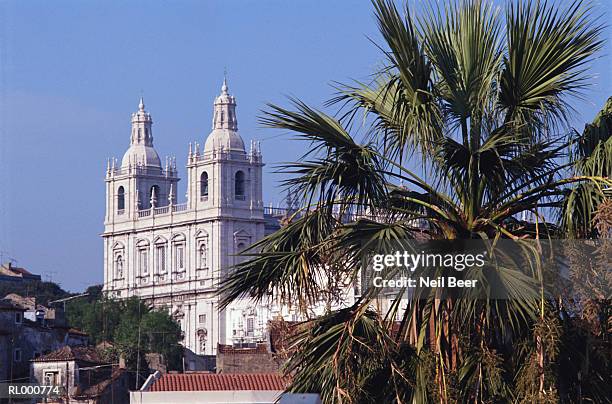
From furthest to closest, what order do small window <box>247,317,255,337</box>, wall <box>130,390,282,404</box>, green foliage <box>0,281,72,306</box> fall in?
1. green foliage <box>0,281,72,306</box>
2. small window <box>247,317,255,337</box>
3. wall <box>130,390,282,404</box>

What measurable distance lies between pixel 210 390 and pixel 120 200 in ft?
328

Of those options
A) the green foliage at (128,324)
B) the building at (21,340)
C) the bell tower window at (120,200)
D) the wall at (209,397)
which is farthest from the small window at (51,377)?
the bell tower window at (120,200)

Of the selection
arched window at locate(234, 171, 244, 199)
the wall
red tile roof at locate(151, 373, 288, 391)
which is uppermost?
arched window at locate(234, 171, 244, 199)

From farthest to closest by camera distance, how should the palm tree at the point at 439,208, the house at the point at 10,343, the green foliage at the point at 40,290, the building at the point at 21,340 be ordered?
the green foliage at the point at 40,290 → the building at the point at 21,340 → the house at the point at 10,343 → the palm tree at the point at 439,208

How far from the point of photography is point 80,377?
45719 millimetres

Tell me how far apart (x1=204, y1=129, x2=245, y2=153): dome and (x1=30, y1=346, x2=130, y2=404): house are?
251 feet

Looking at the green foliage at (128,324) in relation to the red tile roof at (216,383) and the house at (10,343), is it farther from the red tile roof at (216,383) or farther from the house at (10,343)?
the red tile roof at (216,383)

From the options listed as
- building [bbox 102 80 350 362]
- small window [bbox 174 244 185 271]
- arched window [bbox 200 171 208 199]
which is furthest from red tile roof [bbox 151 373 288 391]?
small window [bbox 174 244 185 271]

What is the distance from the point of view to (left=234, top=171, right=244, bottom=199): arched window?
126125 mm

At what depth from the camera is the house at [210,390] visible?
36625mm

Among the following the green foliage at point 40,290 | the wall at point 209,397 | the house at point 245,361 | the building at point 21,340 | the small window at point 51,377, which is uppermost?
the green foliage at point 40,290

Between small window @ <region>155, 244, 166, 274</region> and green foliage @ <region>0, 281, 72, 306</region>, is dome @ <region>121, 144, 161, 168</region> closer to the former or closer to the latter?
small window @ <region>155, 244, 166, 274</region>

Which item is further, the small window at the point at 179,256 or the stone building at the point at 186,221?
the small window at the point at 179,256

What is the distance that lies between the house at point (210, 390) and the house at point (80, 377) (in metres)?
4.21
